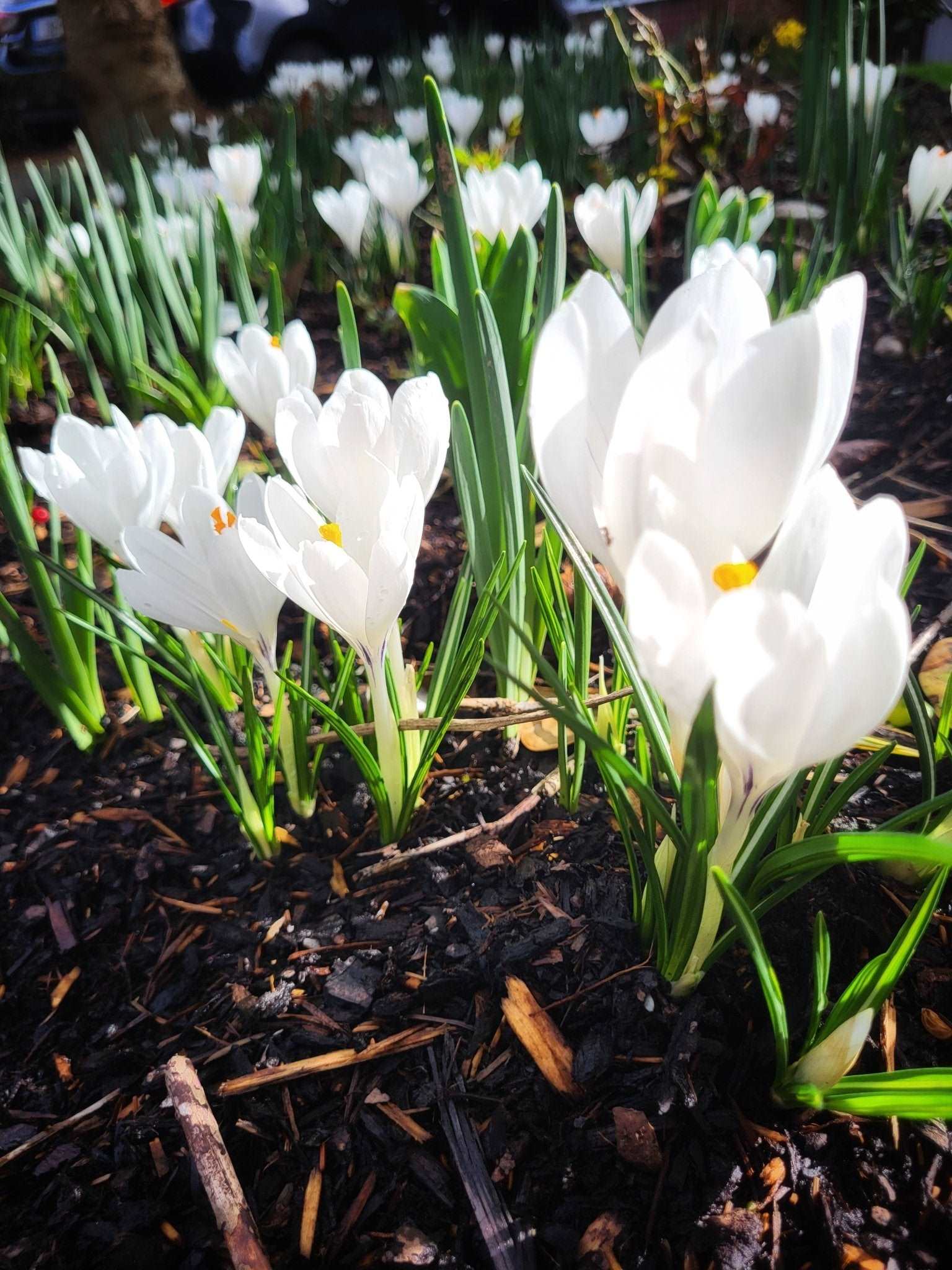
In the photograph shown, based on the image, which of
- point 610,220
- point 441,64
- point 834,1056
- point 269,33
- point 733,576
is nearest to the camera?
point 733,576

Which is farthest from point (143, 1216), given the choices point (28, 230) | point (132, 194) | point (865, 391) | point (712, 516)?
point (132, 194)

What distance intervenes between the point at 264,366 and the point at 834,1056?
95 cm

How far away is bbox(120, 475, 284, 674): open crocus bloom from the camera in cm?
69

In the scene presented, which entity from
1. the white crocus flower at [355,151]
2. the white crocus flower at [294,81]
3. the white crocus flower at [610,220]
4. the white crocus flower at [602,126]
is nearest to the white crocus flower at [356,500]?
the white crocus flower at [610,220]

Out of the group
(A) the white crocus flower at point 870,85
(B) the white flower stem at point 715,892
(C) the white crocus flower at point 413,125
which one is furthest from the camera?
(C) the white crocus flower at point 413,125

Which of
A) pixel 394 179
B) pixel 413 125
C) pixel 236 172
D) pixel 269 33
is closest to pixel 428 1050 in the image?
pixel 394 179

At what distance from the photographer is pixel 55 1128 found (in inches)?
28.1

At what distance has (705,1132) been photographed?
2.06 ft

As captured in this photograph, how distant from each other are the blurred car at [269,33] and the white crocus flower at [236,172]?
19.0 feet

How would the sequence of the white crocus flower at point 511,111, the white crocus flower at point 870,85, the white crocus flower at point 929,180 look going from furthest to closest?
the white crocus flower at point 511,111 < the white crocus flower at point 870,85 < the white crocus flower at point 929,180

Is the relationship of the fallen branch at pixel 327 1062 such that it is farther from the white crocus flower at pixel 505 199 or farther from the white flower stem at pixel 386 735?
the white crocus flower at pixel 505 199

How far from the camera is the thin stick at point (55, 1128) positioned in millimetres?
695

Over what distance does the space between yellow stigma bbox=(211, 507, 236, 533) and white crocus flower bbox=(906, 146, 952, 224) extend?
163 centimetres

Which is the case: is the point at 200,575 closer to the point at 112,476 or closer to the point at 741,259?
the point at 112,476
